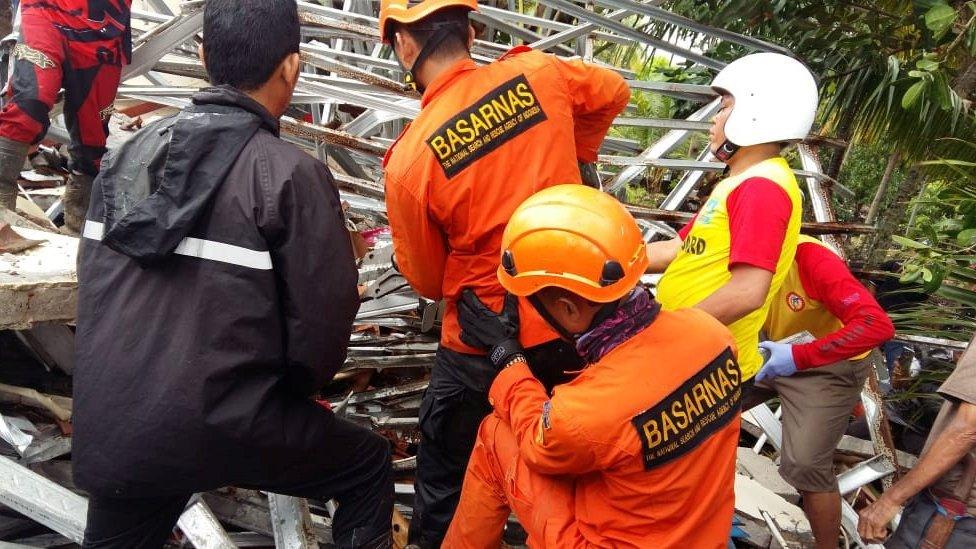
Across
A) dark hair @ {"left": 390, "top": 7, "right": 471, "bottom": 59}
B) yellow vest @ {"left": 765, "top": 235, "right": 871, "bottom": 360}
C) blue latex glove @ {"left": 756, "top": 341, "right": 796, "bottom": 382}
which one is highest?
dark hair @ {"left": 390, "top": 7, "right": 471, "bottom": 59}

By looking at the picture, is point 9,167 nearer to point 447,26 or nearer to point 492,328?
point 447,26

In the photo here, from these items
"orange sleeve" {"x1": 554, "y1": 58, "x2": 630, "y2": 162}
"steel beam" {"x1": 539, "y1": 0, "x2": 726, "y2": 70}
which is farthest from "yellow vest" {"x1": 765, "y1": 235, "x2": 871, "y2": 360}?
"steel beam" {"x1": 539, "y1": 0, "x2": 726, "y2": 70}

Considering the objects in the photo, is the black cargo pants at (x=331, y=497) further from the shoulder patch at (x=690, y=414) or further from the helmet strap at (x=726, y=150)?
the helmet strap at (x=726, y=150)

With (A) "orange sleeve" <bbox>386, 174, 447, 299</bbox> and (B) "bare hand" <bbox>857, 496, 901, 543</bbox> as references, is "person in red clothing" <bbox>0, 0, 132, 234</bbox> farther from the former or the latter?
(B) "bare hand" <bbox>857, 496, 901, 543</bbox>

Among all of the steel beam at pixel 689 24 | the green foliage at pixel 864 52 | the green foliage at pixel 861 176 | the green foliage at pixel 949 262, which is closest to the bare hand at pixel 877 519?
the green foliage at pixel 949 262

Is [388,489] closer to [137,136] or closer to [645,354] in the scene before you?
[645,354]

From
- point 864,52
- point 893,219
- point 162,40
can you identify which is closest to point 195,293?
point 162,40

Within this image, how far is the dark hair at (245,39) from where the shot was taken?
1.80m

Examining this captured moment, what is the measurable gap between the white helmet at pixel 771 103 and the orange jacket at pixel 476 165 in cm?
63

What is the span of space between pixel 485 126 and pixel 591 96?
0.58m

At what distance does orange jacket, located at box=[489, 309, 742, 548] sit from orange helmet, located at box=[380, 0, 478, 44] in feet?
3.97

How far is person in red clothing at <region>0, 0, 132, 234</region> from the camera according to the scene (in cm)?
363

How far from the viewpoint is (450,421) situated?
8.53 feet

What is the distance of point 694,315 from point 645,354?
0.23 meters
